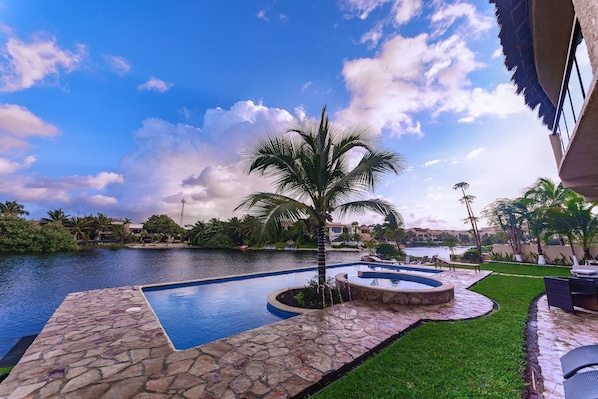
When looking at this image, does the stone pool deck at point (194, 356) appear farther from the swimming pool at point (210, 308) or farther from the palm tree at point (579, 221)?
the palm tree at point (579, 221)

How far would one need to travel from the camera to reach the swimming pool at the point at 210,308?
550 centimetres

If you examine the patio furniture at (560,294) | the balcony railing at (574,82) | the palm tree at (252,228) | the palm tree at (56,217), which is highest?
the palm tree at (56,217)

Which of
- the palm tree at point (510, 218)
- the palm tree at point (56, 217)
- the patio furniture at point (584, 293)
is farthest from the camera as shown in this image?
the palm tree at point (56, 217)

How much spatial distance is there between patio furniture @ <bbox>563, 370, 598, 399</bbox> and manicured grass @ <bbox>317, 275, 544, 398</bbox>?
0.85 meters

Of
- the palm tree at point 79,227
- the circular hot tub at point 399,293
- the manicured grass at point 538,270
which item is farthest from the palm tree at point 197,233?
Result: the manicured grass at point 538,270

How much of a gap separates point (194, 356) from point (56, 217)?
6224 centimetres

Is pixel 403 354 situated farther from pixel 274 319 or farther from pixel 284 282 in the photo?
pixel 284 282

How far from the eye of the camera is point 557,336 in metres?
4.38

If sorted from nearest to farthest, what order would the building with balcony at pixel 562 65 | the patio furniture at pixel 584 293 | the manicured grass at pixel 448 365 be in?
1. the building with balcony at pixel 562 65
2. the manicured grass at pixel 448 365
3. the patio furniture at pixel 584 293

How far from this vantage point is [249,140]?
685 centimetres

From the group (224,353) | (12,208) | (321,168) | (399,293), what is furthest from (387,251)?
(12,208)

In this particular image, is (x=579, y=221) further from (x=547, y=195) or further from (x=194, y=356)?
(x=194, y=356)

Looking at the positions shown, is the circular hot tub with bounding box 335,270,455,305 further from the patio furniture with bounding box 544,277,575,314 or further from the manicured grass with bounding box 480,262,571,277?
the manicured grass with bounding box 480,262,571,277

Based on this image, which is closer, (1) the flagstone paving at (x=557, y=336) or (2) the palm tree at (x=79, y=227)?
(1) the flagstone paving at (x=557, y=336)
